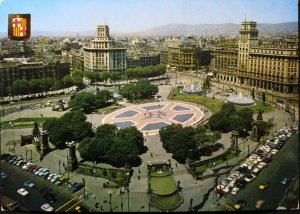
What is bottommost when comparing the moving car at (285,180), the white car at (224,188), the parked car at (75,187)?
the parked car at (75,187)

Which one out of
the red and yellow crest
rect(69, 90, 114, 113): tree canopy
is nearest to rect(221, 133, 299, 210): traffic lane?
the red and yellow crest

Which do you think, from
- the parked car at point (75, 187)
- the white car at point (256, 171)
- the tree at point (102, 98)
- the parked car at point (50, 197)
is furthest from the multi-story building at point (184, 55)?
the parked car at point (50, 197)

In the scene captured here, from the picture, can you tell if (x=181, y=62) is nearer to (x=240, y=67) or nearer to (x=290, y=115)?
(x=240, y=67)

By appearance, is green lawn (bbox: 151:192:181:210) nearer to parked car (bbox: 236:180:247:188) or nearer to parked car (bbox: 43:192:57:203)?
parked car (bbox: 236:180:247:188)

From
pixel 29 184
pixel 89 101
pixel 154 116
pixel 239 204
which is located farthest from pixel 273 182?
pixel 89 101

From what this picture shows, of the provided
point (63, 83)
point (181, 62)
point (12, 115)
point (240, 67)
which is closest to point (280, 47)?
point (240, 67)

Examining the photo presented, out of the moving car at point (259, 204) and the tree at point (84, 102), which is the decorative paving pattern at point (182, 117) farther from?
the moving car at point (259, 204)
